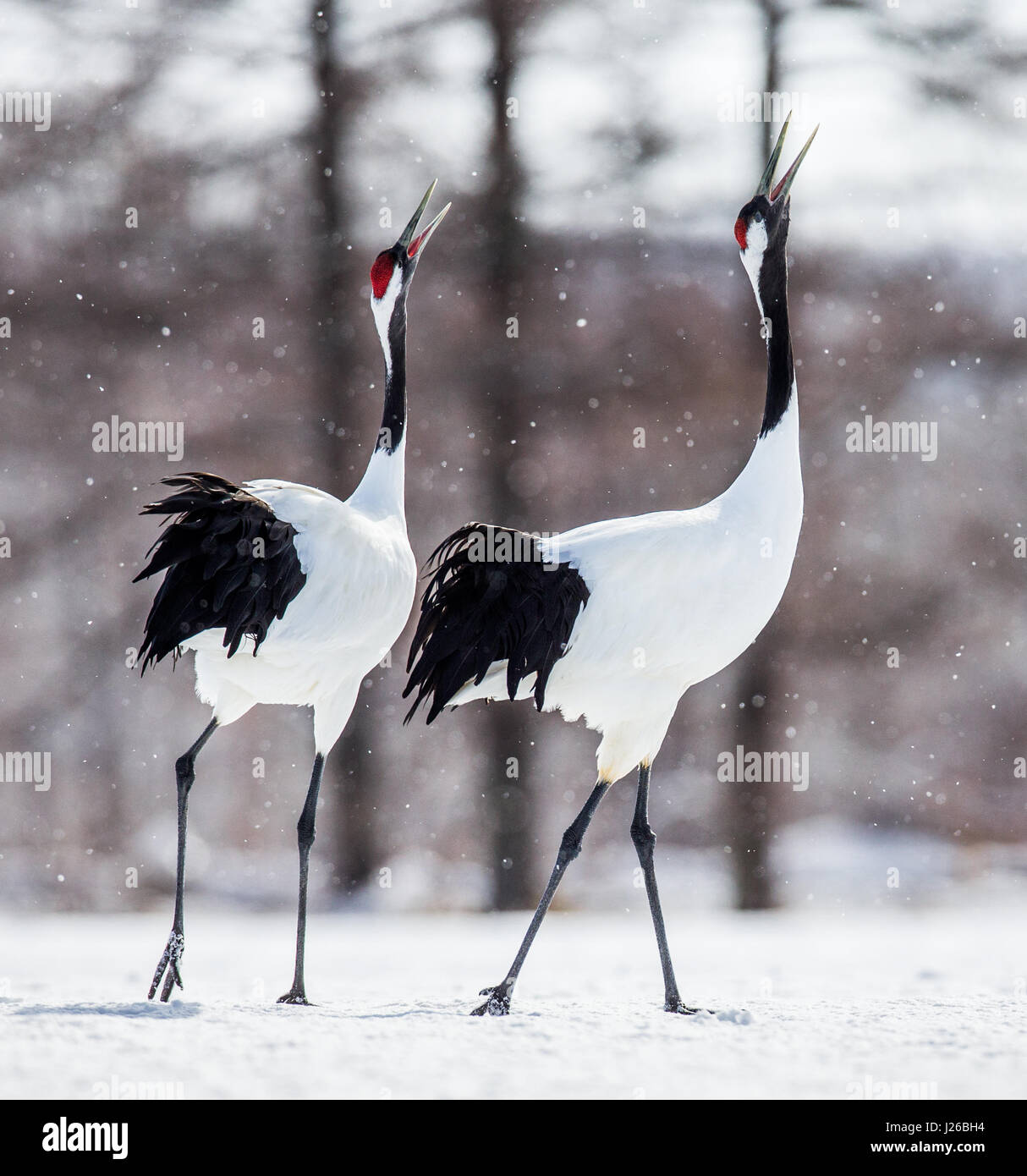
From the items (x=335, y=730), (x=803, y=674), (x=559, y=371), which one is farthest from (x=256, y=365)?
(x=335, y=730)

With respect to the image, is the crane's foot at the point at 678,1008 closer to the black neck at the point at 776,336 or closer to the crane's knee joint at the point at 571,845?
the crane's knee joint at the point at 571,845

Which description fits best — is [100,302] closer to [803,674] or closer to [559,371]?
[559,371]

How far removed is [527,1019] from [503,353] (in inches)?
231

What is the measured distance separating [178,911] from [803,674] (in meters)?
6.09

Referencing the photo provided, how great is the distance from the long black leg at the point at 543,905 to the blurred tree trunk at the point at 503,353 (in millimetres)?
4472

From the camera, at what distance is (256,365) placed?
31.2 ft

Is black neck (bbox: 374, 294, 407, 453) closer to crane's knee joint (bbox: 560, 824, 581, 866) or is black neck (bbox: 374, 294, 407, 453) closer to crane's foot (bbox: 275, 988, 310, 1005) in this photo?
crane's knee joint (bbox: 560, 824, 581, 866)

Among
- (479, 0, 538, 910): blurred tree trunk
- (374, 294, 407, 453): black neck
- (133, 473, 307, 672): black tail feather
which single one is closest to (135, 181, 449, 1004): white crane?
(133, 473, 307, 672): black tail feather

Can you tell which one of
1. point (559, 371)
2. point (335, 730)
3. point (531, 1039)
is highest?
point (559, 371)

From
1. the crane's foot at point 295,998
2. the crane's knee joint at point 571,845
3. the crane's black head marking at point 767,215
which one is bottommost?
the crane's foot at point 295,998

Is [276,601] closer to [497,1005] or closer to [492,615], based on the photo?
[492,615]

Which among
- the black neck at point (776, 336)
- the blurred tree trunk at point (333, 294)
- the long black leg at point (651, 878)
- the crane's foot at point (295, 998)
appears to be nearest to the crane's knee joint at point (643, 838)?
the long black leg at point (651, 878)

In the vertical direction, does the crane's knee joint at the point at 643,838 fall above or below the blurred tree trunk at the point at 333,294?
below

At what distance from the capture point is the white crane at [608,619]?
4.24m
